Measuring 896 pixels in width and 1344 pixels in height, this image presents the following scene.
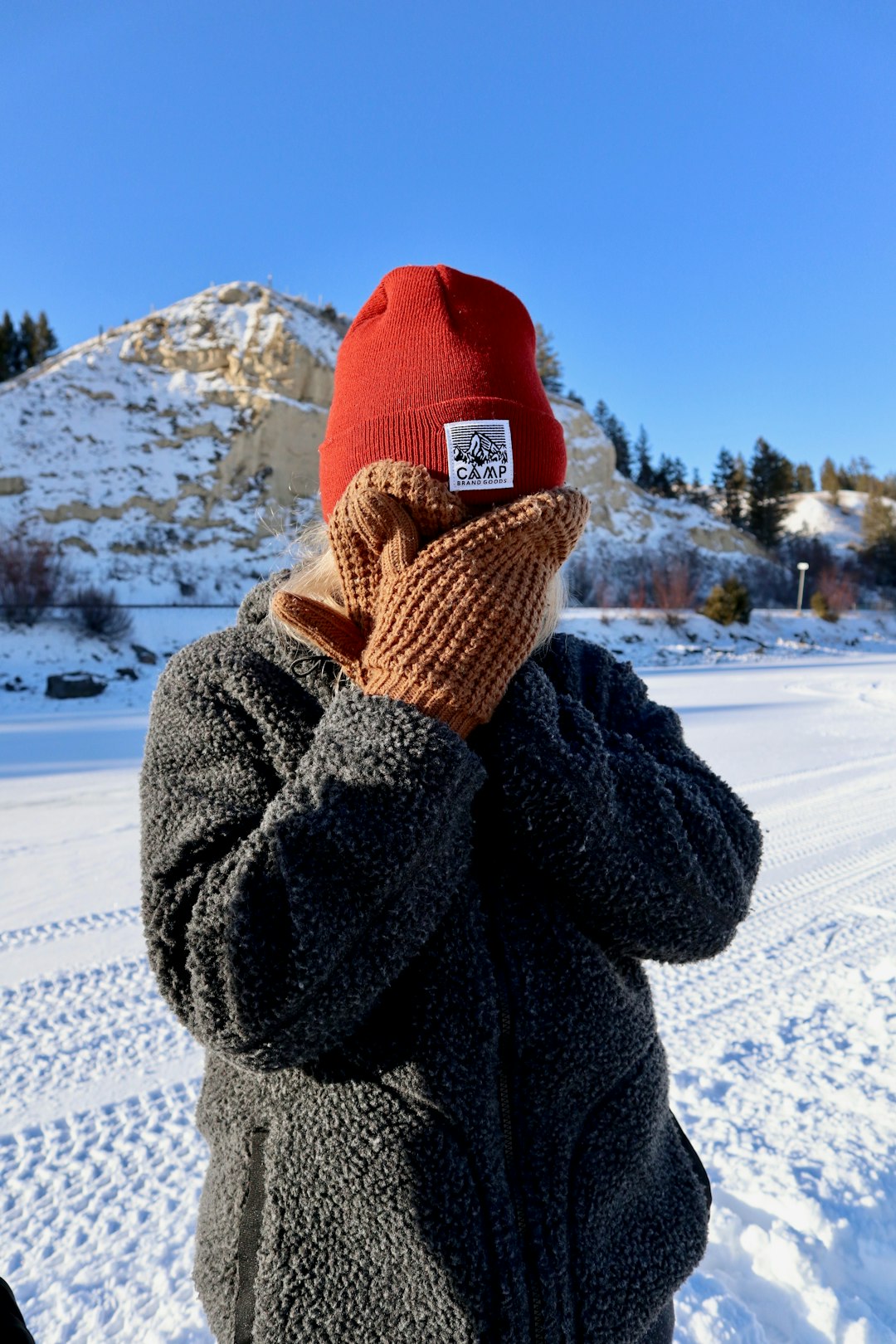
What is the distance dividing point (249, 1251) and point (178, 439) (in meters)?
34.5

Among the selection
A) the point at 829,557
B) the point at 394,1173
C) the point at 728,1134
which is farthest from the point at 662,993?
the point at 829,557

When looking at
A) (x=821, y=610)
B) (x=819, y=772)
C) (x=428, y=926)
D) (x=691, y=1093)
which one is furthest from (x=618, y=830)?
(x=821, y=610)

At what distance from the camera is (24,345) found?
1871 inches

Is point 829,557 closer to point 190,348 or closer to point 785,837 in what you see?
point 190,348

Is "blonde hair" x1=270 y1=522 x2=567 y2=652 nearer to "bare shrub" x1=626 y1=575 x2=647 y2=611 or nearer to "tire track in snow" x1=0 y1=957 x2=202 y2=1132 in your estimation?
"tire track in snow" x1=0 y1=957 x2=202 y2=1132

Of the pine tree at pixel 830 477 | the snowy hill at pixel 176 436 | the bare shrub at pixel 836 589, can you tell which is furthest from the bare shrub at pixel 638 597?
the pine tree at pixel 830 477

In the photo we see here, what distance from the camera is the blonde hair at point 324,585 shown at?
1187 mm

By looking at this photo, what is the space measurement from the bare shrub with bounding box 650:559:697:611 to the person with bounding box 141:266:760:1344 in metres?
25.8

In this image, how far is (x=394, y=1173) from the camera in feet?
3.21

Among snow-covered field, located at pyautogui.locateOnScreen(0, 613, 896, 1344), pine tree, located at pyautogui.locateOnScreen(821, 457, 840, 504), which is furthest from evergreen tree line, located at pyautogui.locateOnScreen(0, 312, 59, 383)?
pine tree, located at pyautogui.locateOnScreen(821, 457, 840, 504)

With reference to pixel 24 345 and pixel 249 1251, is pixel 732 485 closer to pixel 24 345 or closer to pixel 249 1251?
pixel 24 345

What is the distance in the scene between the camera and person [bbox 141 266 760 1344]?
36.2 inches

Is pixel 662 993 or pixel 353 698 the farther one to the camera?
pixel 662 993

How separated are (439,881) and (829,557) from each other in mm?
47185
